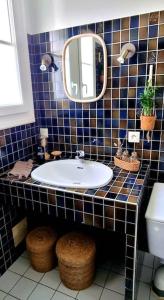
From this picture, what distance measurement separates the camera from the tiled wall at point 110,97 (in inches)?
51.9

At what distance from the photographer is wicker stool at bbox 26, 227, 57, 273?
1.52m

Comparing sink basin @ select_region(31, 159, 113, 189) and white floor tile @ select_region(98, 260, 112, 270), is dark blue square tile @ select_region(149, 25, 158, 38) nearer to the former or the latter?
sink basin @ select_region(31, 159, 113, 189)

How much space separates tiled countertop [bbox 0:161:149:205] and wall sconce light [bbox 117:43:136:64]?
2.50ft

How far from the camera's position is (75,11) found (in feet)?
4.77

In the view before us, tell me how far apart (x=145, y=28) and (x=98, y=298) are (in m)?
1.82

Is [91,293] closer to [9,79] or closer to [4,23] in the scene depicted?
[9,79]

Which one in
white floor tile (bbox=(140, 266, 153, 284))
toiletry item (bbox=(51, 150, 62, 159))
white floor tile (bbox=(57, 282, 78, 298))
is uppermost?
toiletry item (bbox=(51, 150, 62, 159))

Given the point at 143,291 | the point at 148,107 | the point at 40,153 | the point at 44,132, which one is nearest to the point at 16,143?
the point at 40,153

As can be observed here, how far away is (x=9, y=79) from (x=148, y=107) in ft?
3.44

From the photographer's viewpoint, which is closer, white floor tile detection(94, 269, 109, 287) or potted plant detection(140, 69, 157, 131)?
potted plant detection(140, 69, 157, 131)

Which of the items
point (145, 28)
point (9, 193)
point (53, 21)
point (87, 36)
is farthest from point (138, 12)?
point (9, 193)

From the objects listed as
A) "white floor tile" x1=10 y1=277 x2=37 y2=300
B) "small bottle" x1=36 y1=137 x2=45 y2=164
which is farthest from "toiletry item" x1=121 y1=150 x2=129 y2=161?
"white floor tile" x1=10 y1=277 x2=37 y2=300

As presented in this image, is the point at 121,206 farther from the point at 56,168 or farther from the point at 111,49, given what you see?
the point at 111,49

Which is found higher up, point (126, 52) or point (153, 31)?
point (153, 31)
